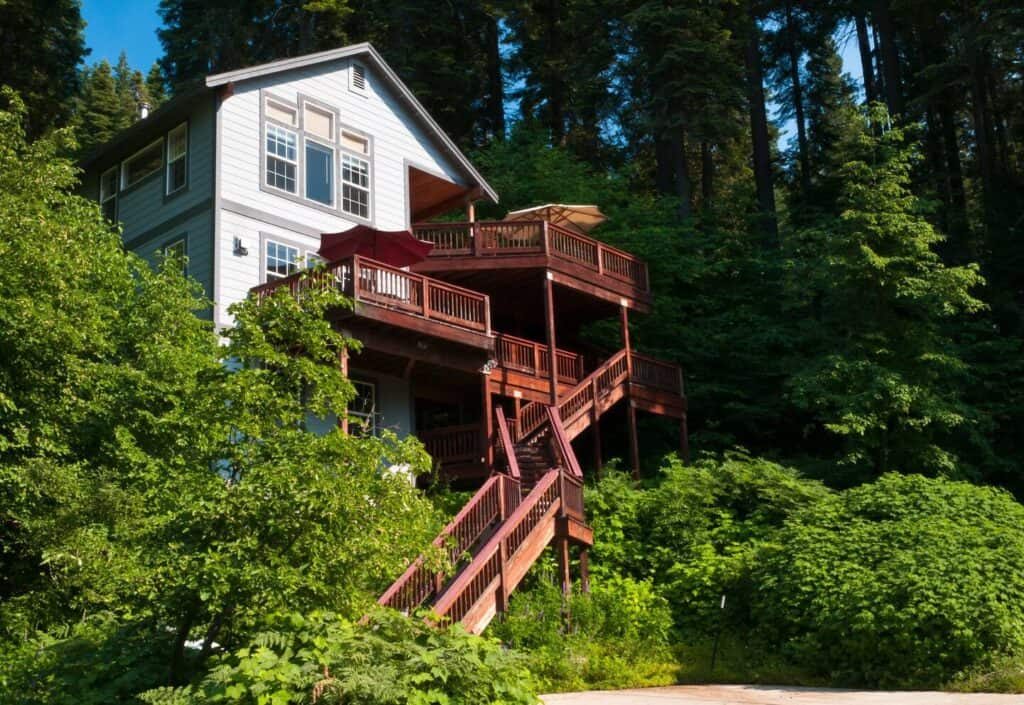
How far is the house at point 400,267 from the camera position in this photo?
23.7m

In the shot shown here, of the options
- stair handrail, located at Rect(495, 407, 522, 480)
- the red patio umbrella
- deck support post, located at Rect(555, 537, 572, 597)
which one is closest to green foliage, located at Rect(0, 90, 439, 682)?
the red patio umbrella

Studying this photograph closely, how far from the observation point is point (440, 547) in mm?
17406

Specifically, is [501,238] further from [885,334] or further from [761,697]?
[761,697]

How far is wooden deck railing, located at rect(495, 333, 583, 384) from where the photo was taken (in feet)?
87.7

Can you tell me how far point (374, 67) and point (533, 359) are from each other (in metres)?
7.66

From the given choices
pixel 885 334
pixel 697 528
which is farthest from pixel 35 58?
pixel 885 334

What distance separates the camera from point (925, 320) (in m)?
27.0

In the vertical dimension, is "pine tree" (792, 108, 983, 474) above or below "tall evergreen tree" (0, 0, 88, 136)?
below

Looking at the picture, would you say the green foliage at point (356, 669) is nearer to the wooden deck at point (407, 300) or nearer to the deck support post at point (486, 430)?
the wooden deck at point (407, 300)

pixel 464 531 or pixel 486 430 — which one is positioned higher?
pixel 486 430

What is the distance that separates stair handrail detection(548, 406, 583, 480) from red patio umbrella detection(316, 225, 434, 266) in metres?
4.02

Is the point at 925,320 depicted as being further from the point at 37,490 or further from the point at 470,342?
the point at 37,490

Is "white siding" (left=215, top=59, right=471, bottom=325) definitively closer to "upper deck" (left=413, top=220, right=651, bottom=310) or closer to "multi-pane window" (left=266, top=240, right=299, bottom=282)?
"multi-pane window" (left=266, top=240, right=299, bottom=282)

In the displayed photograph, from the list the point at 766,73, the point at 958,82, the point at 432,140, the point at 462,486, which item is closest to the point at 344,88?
the point at 432,140
